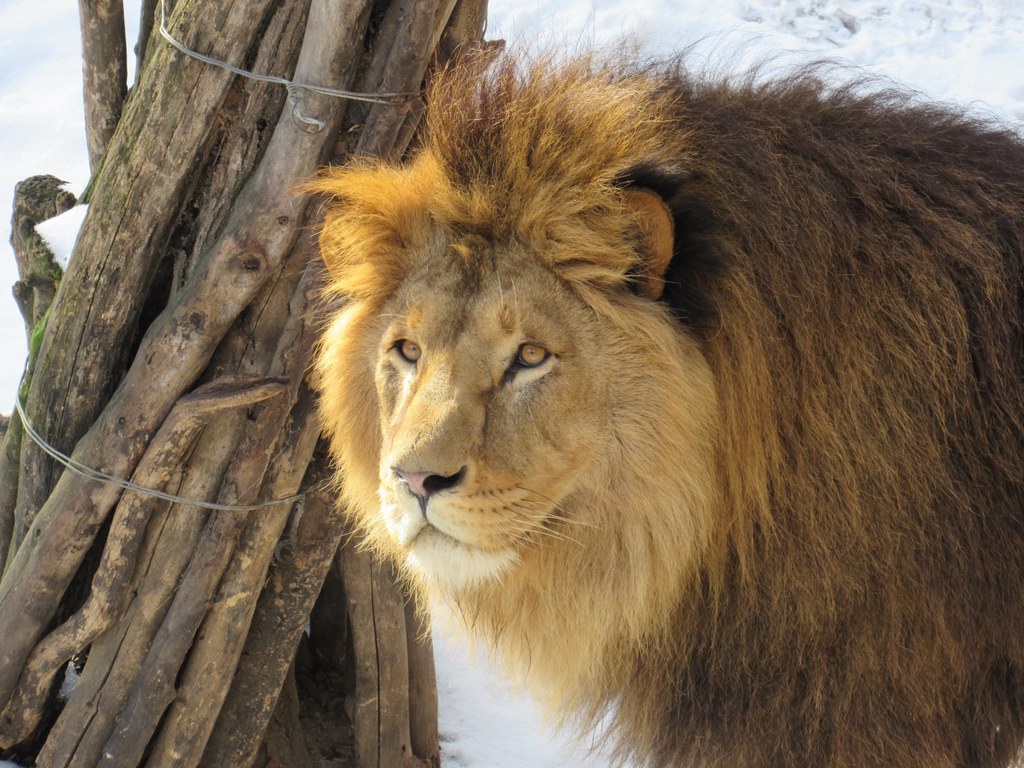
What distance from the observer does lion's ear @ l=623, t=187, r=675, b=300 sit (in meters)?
2.08

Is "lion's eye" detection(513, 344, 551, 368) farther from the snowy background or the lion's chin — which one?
the snowy background

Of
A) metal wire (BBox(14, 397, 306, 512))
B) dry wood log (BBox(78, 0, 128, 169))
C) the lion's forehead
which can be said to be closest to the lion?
the lion's forehead

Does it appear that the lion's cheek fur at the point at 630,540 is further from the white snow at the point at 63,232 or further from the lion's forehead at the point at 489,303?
the white snow at the point at 63,232

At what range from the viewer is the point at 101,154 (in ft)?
11.6

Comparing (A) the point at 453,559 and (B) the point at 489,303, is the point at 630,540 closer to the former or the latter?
(A) the point at 453,559

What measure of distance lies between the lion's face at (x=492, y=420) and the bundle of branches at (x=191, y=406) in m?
0.86

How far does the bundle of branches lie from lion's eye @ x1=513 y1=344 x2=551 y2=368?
0.95 metres

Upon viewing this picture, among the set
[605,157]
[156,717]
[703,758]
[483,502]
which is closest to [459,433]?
[483,502]

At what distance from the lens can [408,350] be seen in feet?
7.64

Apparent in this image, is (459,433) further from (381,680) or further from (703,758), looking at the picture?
(381,680)

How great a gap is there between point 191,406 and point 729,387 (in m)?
1.45

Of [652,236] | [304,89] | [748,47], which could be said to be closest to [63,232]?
[304,89]

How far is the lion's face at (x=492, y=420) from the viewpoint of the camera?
2.08m

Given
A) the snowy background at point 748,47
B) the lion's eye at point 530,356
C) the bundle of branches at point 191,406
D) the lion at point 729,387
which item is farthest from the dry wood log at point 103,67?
the snowy background at point 748,47
